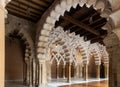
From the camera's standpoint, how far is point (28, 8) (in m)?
6.25

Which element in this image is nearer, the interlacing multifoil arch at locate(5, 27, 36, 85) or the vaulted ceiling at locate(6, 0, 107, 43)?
the vaulted ceiling at locate(6, 0, 107, 43)

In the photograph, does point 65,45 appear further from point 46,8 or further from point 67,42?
point 46,8

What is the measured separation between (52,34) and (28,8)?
3.04m

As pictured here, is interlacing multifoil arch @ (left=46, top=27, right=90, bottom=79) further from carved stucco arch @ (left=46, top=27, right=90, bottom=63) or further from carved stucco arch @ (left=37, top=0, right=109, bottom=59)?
carved stucco arch @ (left=37, top=0, right=109, bottom=59)

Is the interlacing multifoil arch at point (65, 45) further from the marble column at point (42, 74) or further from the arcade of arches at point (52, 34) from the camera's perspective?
the marble column at point (42, 74)

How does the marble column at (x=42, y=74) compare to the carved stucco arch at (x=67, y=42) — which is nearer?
the marble column at (x=42, y=74)

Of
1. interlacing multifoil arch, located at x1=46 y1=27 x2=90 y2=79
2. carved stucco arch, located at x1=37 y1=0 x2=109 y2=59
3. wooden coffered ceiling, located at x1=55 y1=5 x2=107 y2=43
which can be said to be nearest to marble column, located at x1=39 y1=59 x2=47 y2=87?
carved stucco arch, located at x1=37 y1=0 x2=109 y2=59

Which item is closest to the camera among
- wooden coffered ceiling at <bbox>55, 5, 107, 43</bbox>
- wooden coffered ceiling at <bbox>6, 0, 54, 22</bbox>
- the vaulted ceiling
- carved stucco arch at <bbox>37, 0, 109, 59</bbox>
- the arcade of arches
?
the arcade of arches

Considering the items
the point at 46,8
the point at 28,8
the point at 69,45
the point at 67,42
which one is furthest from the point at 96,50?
the point at 28,8

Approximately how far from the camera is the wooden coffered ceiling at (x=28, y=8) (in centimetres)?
582

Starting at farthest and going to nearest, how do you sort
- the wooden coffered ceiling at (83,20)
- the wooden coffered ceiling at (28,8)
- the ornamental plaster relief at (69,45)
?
1. the ornamental plaster relief at (69,45)
2. the wooden coffered ceiling at (83,20)
3. the wooden coffered ceiling at (28,8)

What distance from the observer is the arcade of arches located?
2647 mm

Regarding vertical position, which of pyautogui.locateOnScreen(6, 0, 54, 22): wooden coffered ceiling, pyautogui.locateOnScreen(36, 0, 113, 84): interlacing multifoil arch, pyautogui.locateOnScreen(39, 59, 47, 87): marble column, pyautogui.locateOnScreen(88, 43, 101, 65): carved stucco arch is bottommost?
pyautogui.locateOnScreen(39, 59, 47, 87): marble column

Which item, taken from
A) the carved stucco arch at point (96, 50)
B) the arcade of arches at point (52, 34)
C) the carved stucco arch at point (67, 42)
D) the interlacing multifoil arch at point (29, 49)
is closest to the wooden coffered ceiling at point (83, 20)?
the arcade of arches at point (52, 34)
